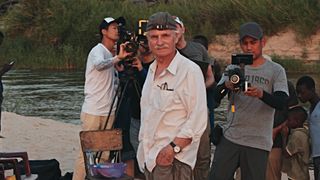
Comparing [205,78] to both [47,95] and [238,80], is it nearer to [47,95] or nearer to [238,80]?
[238,80]

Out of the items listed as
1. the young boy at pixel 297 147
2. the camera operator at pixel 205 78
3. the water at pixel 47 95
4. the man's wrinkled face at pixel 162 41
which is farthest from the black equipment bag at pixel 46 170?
the water at pixel 47 95

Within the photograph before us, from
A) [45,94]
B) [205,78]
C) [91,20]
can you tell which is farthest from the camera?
[91,20]

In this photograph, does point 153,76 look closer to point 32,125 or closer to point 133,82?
point 133,82

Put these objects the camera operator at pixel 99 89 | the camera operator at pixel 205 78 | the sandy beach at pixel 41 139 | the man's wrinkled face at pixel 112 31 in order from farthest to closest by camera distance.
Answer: the sandy beach at pixel 41 139 → the man's wrinkled face at pixel 112 31 → the camera operator at pixel 99 89 → the camera operator at pixel 205 78

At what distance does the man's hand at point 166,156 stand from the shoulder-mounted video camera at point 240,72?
891mm

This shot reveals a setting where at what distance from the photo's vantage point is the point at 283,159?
600 cm

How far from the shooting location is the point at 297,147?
5871 mm

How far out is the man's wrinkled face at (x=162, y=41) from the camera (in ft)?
12.4

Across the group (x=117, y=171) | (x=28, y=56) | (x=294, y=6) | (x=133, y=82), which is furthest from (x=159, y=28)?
(x=28, y=56)

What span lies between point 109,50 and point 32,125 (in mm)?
6019

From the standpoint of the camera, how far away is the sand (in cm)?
858

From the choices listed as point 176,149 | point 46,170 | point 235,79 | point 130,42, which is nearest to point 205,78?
point 130,42

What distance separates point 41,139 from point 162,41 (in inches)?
258

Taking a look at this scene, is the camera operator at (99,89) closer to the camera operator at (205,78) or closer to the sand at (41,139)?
the camera operator at (205,78)
